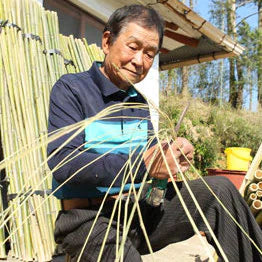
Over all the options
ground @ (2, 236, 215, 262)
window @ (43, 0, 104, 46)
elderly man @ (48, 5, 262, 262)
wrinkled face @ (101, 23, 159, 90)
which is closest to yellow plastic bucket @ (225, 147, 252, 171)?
ground @ (2, 236, 215, 262)

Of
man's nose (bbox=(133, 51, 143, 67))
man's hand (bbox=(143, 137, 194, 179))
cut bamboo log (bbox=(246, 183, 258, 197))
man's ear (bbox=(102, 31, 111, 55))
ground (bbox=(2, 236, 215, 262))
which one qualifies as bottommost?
ground (bbox=(2, 236, 215, 262))

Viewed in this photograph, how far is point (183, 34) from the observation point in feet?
19.3

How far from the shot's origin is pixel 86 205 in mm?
1245

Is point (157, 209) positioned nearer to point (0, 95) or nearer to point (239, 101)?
point (0, 95)

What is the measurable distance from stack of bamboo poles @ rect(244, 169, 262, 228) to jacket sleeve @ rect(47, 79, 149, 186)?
0.92 metres

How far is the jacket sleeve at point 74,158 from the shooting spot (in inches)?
42.3

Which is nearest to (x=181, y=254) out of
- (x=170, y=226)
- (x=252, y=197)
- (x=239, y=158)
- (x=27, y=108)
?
(x=252, y=197)

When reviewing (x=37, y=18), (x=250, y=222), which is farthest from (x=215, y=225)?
(x=37, y=18)

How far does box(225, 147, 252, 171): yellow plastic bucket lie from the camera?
13.7ft

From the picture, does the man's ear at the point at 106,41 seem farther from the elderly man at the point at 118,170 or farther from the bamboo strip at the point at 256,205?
the bamboo strip at the point at 256,205

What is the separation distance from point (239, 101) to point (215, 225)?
452 inches

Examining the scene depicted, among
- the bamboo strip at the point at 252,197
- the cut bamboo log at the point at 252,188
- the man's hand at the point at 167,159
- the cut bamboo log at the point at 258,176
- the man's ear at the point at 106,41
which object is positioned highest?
the man's ear at the point at 106,41

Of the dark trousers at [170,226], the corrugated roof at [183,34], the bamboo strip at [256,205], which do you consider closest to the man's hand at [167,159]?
the dark trousers at [170,226]

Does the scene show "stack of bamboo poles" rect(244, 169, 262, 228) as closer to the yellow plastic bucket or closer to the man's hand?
the man's hand
